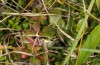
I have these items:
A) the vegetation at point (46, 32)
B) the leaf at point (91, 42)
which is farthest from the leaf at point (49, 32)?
the leaf at point (91, 42)

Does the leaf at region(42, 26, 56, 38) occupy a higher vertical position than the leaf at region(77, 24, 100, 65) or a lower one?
higher

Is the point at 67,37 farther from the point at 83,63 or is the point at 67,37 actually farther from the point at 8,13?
the point at 8,13

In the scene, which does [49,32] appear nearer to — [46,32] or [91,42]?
[46,32]

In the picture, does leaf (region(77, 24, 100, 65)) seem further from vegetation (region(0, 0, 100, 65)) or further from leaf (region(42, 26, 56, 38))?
leaf (region(42, 26, 56, 38))

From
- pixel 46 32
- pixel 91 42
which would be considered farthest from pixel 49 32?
pixel 91 42

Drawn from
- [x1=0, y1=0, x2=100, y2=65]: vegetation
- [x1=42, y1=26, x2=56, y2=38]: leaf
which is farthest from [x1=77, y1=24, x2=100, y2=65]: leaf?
[x1=42, y1=26, x2=56, y2=38]: leaf

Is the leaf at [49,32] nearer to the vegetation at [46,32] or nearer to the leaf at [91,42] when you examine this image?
the vegetation at [46,32]
